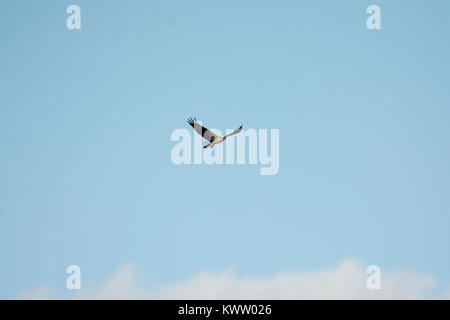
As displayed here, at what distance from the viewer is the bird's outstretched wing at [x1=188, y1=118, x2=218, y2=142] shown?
46.2 m

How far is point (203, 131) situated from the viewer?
46.6 metres

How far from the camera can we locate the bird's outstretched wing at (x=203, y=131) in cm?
4619
